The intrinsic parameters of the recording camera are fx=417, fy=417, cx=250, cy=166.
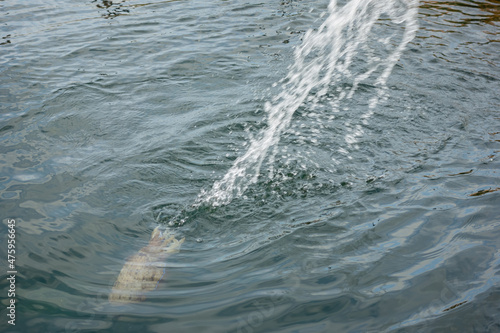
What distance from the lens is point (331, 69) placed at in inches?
275

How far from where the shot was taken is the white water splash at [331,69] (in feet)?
15.4

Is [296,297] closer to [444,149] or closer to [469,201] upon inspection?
[469,201]

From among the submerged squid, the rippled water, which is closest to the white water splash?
the rippled water

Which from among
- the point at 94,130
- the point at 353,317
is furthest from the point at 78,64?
the point at 353,317

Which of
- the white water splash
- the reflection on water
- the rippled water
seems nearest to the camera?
the rippled water

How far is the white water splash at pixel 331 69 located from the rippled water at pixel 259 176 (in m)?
0.04

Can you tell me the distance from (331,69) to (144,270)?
494 cm

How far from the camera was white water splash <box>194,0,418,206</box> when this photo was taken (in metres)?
4.68

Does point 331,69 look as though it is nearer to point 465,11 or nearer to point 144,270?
point 465,11

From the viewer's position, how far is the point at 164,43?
8.14m

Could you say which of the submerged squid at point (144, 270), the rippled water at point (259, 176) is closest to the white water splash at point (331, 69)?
the rippled water at point (259, 176)

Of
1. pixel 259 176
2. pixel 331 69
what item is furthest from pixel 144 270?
pixel 331 69

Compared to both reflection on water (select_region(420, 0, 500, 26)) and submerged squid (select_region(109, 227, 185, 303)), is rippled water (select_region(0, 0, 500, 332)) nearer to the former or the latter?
submerged squid (select_region(109, 227, 185, 303))

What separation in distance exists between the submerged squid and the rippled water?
8 cm
